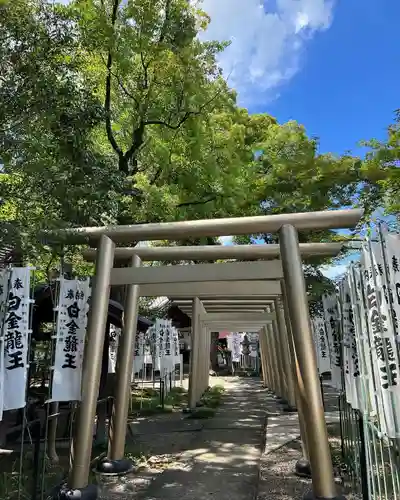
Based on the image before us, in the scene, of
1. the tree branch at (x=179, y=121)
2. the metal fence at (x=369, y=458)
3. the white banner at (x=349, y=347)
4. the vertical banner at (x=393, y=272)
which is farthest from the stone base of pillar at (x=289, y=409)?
the vertical banner at (x=393, y=272)

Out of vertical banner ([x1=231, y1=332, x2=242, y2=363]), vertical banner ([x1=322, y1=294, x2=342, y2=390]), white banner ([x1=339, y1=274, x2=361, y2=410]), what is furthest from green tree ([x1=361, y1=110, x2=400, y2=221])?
vertical banner ([x1=231, y1=332, x2=242, y2=363])

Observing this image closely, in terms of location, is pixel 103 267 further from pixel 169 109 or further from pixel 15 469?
pixel 169 109

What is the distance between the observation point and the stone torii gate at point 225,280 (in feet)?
16.1

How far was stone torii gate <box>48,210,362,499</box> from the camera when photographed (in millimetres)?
4918

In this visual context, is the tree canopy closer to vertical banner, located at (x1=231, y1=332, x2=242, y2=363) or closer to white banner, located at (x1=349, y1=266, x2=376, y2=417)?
white banner, located at (x1=349, y1=266, x2=376, y2=417)

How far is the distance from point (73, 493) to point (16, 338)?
1.88 meters

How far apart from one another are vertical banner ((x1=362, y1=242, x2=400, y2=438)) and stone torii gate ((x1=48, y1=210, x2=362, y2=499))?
126 cm

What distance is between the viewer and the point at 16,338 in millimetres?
4922

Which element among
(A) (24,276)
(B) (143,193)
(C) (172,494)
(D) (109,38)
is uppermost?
(D) (109,38)

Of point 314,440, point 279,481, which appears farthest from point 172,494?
point 314,440

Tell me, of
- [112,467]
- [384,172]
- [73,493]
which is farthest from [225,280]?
[384,172]

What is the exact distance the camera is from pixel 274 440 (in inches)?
354

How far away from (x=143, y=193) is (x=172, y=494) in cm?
540

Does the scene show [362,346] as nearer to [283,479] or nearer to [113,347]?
[283,479]
